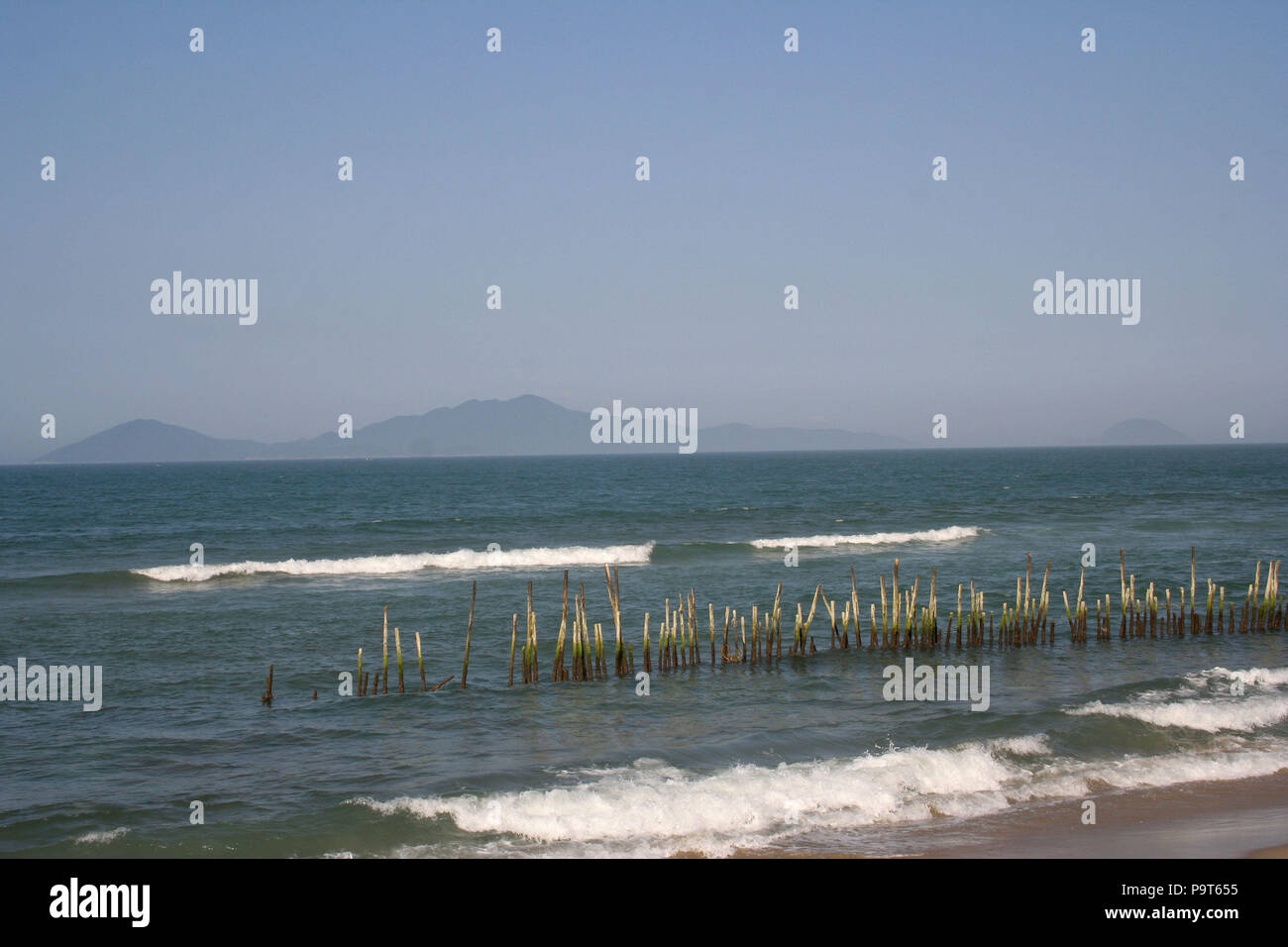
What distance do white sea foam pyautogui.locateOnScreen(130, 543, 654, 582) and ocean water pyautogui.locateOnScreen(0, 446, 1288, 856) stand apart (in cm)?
19

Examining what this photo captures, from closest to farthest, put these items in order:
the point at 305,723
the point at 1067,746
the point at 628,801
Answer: the point at 628,801, the point at 1067,746, the point at 305,723

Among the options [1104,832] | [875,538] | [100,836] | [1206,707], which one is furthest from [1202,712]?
[875,538]

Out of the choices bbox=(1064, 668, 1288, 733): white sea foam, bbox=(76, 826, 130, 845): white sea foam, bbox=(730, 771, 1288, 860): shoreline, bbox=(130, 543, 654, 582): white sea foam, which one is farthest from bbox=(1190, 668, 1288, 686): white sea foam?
bbox=(130, 543, 654, 582): white sea foam

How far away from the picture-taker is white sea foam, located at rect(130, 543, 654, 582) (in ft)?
116

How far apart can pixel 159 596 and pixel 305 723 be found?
1718cm

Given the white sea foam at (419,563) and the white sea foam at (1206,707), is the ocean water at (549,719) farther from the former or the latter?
the white sea foam at (419,563)

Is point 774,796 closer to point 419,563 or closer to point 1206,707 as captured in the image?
point 1206,707

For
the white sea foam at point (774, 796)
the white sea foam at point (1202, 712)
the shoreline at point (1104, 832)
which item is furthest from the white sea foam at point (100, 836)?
the white sea foam at point (1202, 712)

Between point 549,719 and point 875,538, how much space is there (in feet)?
A: 97.9
